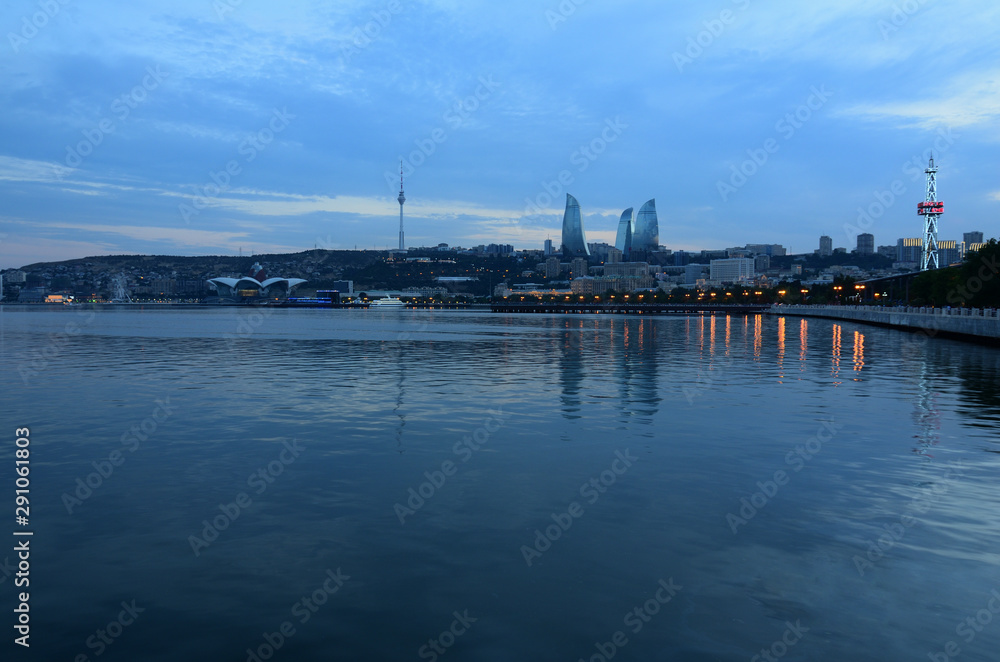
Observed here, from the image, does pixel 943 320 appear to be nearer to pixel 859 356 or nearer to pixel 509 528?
pixel 859 356

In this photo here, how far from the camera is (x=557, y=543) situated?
998 cm

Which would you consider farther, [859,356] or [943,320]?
[943,320]

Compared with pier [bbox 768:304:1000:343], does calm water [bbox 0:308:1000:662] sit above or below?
below

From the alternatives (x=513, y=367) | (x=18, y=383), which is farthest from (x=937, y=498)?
(x=18, y=383)

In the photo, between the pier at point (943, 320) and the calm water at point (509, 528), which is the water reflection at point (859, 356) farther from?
the calm water at point (509, 528)

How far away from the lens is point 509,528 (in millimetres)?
10609

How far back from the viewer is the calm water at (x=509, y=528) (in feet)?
24.3

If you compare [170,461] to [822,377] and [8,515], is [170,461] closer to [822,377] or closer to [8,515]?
[8,515]

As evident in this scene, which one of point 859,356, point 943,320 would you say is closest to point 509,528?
point 859,356

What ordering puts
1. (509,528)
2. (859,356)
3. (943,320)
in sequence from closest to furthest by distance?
(509,528) → (859,356) → (943,320)

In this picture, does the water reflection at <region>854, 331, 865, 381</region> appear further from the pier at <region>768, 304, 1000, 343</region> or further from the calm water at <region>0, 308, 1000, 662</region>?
the calm water at <region>0, 308, 1000, 662</region>

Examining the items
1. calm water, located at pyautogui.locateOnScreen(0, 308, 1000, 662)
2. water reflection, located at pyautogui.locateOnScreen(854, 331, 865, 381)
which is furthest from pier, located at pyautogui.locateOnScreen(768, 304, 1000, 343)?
calm water, located at pyautogui.locateOnScreen(0, 308, 1000, 662)

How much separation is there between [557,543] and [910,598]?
4.21 meters

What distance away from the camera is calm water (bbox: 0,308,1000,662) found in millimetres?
7395
